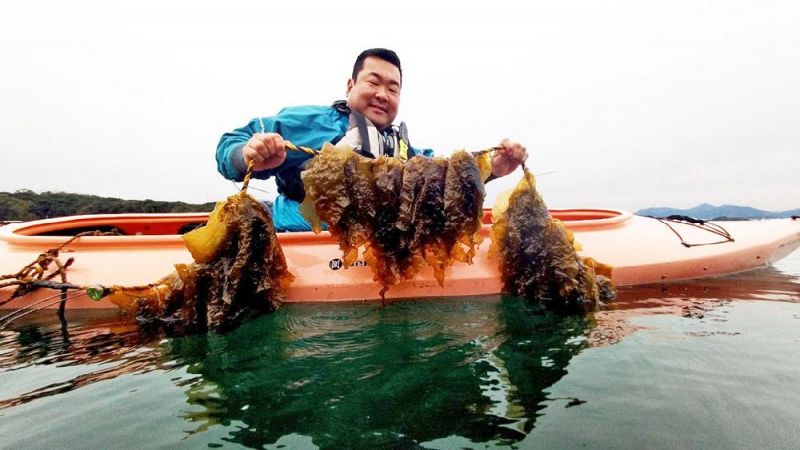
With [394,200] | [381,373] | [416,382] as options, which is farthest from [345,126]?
[416,382]

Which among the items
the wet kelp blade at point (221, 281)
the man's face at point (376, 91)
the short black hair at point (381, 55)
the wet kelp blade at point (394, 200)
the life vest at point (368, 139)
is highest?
the short black hair at point (381, 55)

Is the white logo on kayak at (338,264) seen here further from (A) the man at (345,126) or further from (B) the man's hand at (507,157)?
(B) the man's hand at (507,157)

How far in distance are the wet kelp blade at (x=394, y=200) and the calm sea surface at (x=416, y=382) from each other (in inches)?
23.3

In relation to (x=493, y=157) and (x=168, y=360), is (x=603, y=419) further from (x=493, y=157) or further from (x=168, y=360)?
(x=493, y=157)

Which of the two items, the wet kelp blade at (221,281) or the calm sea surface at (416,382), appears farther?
the wet kelp blade at (221,281)

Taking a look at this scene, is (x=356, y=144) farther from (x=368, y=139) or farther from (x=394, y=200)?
(x=394, y=200)

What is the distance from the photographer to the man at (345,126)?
398 centimetres

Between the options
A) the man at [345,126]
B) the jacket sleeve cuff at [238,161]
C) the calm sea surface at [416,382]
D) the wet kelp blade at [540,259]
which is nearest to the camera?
the calm sea surface at [416,382]

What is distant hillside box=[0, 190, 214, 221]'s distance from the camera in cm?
1172

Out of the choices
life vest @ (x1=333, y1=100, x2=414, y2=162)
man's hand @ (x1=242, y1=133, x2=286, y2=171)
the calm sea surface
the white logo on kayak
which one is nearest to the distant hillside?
life vest @ (x1=333, y1=100, x2=414, y2=162)

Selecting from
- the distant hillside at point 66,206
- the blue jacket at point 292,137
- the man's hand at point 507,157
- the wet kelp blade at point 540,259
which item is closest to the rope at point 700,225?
the wet kelp blade at point 540,259

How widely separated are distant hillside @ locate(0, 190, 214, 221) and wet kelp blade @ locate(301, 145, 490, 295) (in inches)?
376

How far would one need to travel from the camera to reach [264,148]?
2.83 metres

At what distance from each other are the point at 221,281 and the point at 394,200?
1.38 meters
